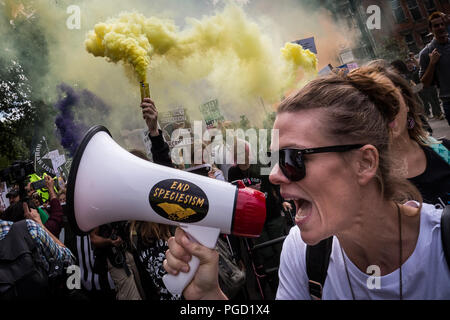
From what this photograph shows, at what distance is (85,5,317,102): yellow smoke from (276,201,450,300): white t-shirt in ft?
15.8

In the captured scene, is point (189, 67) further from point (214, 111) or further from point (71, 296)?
point (71, 296)

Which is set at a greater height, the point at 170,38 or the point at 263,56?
the point at 170,38

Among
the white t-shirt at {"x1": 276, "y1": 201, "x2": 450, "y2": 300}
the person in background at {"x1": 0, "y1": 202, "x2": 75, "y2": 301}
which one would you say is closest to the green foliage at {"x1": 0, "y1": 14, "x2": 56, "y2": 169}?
the person in background at {"x1": 0, "y1": 202, "x2": 75, "y2": 301}

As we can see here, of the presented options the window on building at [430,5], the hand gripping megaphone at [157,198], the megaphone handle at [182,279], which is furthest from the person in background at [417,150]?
the window on building at [430,5]

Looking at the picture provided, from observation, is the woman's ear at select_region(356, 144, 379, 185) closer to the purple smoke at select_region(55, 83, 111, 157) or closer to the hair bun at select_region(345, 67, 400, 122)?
the hair bun at select_region(345, 67, 400, 122)

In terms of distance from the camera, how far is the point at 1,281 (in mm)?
1937

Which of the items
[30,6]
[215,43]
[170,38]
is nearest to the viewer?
[170,38]

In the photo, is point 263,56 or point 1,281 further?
point 263,56

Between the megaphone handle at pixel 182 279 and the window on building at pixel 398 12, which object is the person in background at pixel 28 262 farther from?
the window on building at pixel 398 12

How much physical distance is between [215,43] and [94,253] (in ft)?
18.0

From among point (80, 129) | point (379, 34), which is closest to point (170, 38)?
point (80, 129)

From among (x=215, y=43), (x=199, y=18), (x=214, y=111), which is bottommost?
(x=214, y=111)

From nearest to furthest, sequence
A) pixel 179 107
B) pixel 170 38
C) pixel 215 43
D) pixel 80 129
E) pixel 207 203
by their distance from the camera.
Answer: pixel 207 203, pixel 170 38, pixel 215 43, pixel 179 107, pixel 80 129

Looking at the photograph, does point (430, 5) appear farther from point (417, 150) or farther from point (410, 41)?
point (417, 150)
